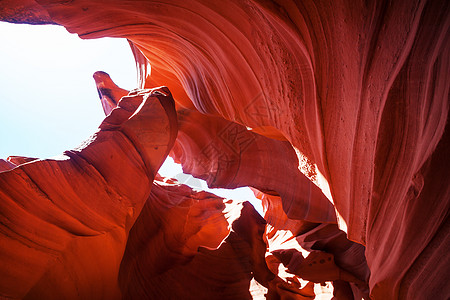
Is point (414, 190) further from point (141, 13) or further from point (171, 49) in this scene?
point (171, 49)

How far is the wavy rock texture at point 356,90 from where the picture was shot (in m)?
0.92

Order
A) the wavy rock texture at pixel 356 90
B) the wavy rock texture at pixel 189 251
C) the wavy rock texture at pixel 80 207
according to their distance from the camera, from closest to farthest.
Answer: the wavy rock texture at pixel 356 90, the wavy rock texture at pixel 80 207, the wavy rock texture at pixel 189 251

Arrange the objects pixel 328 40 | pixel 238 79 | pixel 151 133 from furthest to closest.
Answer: pixel 151 133 < pixel 238 79 < pixel 328 40

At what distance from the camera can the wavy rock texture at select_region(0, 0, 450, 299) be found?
36.4 inches

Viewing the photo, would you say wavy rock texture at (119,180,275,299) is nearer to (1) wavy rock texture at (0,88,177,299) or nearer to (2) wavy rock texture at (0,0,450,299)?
(1) wavy rock texture at (0,88,177,299)

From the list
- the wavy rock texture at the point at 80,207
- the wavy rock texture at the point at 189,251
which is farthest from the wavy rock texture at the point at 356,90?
the wavy rock texture at the point at 189,251

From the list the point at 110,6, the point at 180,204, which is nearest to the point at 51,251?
the point at 110,6

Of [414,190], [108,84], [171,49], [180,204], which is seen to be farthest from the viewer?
[108,84]

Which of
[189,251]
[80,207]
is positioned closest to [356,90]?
[80,207]

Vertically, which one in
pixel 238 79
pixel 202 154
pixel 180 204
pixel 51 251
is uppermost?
pixel 238 79

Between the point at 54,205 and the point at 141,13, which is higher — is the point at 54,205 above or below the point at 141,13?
below

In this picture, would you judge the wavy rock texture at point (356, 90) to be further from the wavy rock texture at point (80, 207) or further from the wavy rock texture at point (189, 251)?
the wavy rock texture at point (189, 251)

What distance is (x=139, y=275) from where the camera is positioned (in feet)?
10.6

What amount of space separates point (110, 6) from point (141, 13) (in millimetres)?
227
